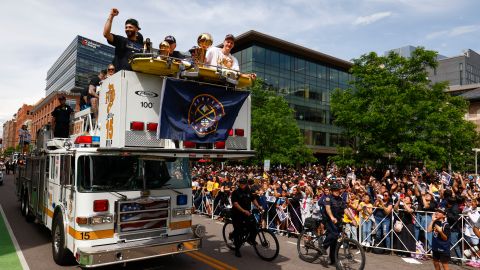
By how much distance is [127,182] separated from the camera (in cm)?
696

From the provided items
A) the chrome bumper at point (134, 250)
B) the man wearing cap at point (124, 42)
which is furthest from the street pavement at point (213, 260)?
the man wearing cap at point (124, 42)

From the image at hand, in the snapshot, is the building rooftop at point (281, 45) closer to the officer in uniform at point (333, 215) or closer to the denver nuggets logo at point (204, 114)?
the officer in uniform at point (333, 215)

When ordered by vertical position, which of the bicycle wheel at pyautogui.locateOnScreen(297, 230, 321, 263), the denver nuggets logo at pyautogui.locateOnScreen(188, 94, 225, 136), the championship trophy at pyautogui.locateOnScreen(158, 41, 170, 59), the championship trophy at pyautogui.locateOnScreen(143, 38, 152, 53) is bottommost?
the bicycle wheel at pyautogui.locateOnScreen(297, 230, 321, 263)

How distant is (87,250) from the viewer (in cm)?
615

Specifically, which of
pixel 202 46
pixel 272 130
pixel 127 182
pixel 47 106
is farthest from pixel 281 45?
pixel 47 106

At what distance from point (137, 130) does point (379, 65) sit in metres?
23.0

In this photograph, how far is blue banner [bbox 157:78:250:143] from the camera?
21.0 ft

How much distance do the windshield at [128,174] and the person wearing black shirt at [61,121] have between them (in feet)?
11.4

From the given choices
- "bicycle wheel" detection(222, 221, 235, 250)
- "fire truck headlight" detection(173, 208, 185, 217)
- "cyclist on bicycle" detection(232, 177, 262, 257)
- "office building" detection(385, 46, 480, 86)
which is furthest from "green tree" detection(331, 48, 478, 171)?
"office building" detection(385, 46, 480, 86)

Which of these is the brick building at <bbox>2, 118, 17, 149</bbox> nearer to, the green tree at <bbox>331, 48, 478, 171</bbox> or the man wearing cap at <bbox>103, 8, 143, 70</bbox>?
the green tree at <bbox>331, 48, 478, 171</bbox>

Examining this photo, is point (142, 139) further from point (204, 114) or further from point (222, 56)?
point (222, 56)

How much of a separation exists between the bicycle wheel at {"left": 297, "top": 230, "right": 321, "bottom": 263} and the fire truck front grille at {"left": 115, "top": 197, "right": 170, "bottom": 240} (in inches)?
132

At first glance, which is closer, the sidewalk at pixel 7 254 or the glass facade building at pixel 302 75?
the sidewalk at pixel 7 254

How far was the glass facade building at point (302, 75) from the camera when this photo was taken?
161 feet
